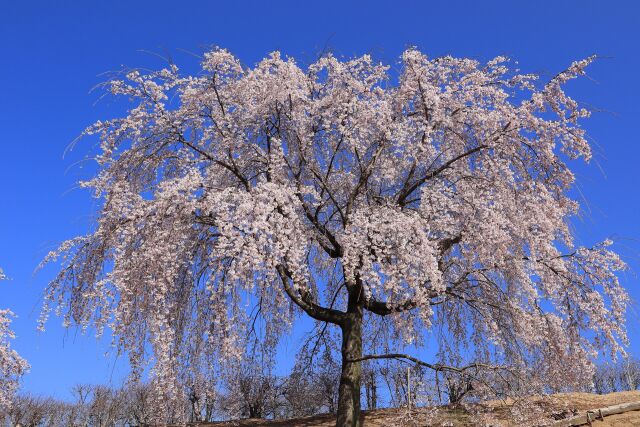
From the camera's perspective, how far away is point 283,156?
1314 cm

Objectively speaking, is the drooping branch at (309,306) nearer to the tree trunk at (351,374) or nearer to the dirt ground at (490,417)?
the tree trunk at (351,374)

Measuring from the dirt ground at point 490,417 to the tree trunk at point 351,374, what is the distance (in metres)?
1.00

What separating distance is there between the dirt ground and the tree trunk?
100 cm

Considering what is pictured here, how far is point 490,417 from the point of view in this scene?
1330cm

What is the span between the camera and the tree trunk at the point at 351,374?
12914 millimetres

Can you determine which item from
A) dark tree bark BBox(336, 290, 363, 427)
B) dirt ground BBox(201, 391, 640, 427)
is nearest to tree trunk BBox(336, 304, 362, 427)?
dark tree bark BBox(336, 290, 363, 427)

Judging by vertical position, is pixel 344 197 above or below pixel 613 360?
above

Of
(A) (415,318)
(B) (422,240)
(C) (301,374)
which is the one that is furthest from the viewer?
(C) (301,374)

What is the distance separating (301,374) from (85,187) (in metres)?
7.67

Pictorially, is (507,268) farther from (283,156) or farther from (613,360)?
(283,156)

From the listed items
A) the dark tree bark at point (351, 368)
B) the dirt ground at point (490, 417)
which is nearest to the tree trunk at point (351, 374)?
the dark tree bark at point (351, 368)

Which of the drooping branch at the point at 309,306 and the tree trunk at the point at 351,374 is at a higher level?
the drooping branch at the point at 309,306

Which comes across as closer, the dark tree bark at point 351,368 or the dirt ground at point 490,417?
the dark tree bark at point 351,368

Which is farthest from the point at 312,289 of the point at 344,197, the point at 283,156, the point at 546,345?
the point at 546,345
